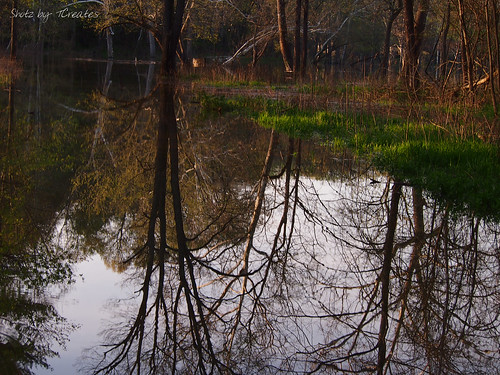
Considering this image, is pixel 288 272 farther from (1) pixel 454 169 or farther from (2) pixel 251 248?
(1) pixel 454 169

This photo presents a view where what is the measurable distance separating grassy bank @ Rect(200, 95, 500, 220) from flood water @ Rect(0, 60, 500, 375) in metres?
0.22

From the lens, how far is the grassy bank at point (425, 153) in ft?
22.0

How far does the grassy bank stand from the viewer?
6.70m

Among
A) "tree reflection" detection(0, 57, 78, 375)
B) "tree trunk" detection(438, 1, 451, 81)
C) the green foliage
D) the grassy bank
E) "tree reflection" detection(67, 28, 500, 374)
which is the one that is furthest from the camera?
"tree trunk" detection(438, 1, 451, 81)

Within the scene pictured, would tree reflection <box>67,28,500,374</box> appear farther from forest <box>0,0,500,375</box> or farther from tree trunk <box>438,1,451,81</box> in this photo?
tree trunk <box>438,1,451,81</box>

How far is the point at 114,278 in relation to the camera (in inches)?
189

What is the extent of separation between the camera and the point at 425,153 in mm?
8109

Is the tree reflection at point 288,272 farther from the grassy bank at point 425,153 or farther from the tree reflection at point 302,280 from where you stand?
the grassy bank at point 425,153

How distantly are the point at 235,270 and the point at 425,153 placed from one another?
3.91 m

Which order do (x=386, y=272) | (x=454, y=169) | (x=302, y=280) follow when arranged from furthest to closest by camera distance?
(x=454, y=169) → (x=302, y=280) → (x=386, y=272)

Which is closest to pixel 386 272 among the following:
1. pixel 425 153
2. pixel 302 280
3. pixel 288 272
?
pixel 302 280

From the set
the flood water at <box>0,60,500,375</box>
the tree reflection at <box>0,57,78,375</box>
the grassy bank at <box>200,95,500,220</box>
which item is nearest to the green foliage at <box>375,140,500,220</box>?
the grassy bank at <box>200,95,500,220</box>

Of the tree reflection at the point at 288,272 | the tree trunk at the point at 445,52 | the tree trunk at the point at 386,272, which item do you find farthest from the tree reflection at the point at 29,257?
the tree trunk at the point at 445,52

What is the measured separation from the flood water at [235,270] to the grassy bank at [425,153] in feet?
0.73
